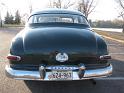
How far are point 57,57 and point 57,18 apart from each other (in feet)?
6.00

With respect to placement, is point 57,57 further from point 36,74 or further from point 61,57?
point 36,74

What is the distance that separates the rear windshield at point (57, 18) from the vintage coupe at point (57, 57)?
3.68 ft

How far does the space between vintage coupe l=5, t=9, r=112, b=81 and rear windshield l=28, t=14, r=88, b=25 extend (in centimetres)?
112

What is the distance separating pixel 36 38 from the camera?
18.2ft

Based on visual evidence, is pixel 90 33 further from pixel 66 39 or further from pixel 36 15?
pixel 36 15

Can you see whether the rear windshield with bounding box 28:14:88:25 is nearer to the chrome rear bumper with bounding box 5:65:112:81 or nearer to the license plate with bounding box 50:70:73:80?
the chrome rear bumper with bounding box 5:65:112:81

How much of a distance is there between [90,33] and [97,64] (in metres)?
0.74

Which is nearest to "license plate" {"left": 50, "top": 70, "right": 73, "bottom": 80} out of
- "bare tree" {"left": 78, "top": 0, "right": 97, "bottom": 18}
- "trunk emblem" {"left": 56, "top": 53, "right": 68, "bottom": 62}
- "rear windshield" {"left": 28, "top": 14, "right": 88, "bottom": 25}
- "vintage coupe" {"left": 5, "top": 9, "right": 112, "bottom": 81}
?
"vintage coupe" {"left": 5, "top": 9, "right": 112, "bottom": 81}

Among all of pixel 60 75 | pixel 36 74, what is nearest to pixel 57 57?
pixel 60 75

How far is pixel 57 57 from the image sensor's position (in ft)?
17.5

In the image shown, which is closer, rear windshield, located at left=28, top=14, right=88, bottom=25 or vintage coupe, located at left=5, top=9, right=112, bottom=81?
vintage coupe, located at left=5, top=9, right=112, bottom=81

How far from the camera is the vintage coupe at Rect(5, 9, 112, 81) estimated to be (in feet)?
17.2

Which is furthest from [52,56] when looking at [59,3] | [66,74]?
[59,3]

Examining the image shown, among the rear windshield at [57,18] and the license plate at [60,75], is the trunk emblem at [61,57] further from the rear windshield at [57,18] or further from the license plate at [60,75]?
the rear windshield at [57,18]
